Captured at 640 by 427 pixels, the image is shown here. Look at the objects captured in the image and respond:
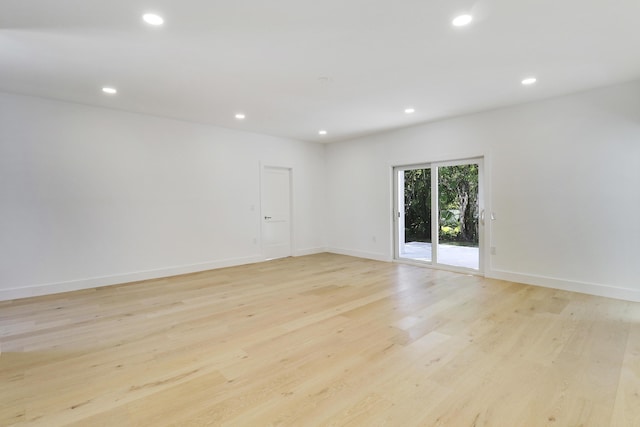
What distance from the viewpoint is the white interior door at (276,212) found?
6551mm

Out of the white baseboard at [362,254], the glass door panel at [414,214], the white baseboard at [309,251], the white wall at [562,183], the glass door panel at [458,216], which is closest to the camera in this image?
the white wall at [562,183]

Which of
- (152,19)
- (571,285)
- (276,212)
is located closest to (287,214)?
(276,212)

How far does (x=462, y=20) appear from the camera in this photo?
2402 millimetres

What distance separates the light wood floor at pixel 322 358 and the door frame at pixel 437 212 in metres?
0.95

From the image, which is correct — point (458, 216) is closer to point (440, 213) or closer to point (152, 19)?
point (440, 213)

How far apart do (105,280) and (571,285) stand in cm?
667

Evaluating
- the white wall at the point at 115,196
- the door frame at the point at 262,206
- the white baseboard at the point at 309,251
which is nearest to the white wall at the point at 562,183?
the door frame at the point at 262,206

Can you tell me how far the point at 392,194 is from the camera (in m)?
6.26

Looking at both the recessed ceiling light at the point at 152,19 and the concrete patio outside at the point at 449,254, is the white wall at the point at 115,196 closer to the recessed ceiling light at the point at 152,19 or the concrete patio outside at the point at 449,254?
the recessed ceiling light at the point at 152,19

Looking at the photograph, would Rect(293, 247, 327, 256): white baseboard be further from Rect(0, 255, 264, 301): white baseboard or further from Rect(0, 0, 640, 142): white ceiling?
Rect(0, 0, 640, 142): white ceiling

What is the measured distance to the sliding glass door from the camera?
5.17m

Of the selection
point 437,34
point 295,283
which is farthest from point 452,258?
point 437,34

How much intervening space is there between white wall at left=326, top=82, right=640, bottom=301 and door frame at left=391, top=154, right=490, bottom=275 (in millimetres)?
102

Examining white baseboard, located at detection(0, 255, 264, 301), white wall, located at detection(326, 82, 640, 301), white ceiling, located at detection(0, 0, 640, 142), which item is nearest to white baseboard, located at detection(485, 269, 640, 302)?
white wall, located at detection(326, 82, 640, 301)
